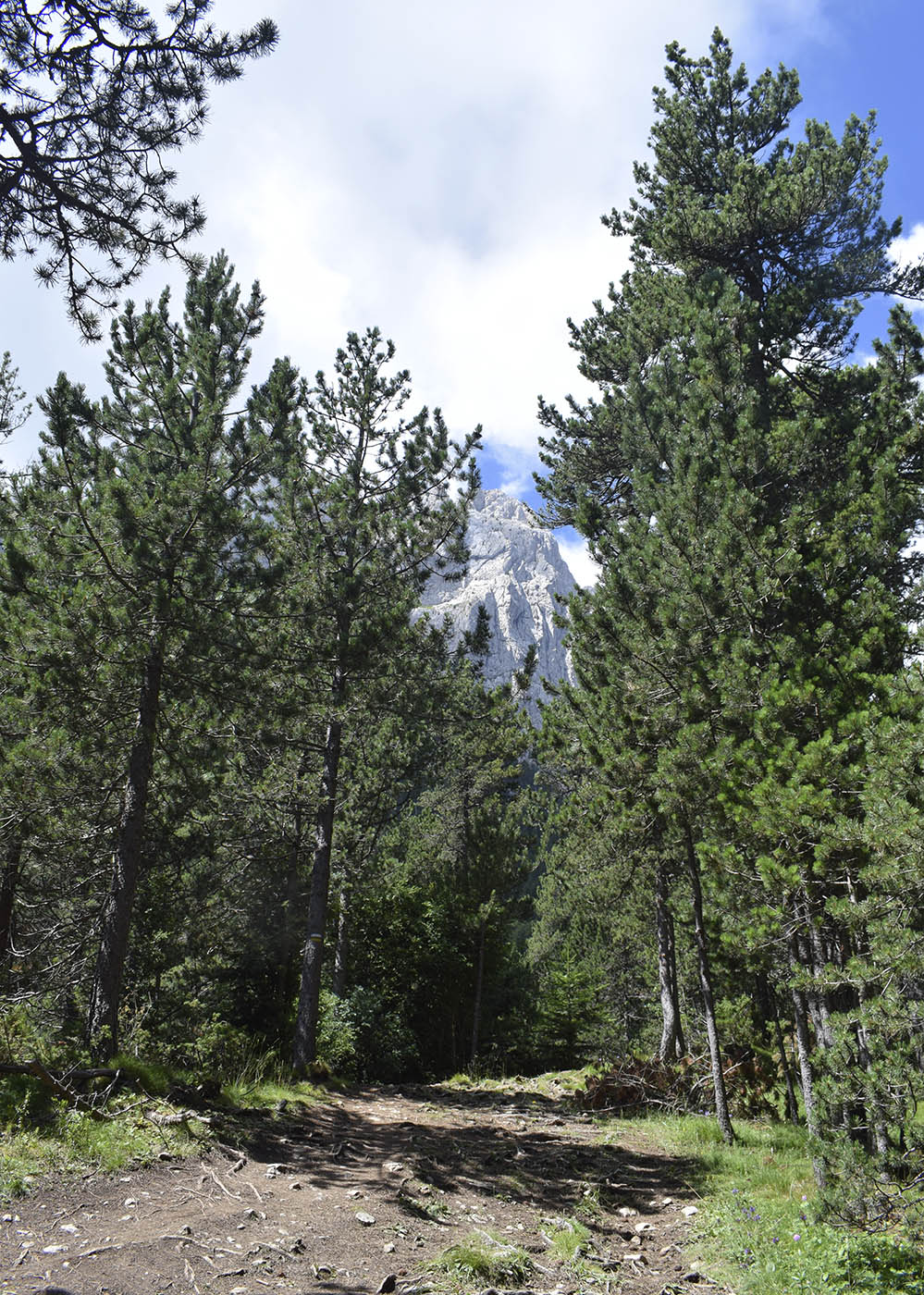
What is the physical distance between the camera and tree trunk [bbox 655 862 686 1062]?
514 inches

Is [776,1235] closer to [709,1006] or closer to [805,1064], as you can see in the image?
[805,1064]

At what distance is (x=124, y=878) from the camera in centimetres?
832

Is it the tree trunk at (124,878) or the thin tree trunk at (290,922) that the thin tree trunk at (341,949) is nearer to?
the thin tree trunk at (290,922)

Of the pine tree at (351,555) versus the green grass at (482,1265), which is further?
the pine tree at (351,555)

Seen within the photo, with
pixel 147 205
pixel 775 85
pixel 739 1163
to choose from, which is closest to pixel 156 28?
pixel 147 205

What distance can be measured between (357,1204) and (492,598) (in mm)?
182425

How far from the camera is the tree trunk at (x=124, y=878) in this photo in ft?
25.8

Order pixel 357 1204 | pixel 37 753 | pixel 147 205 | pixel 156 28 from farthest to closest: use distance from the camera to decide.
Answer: pixel 37 753 → pixel 357 1204 → pixel 147 205 → pixel 156 28

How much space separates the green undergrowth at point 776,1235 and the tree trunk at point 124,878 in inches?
236

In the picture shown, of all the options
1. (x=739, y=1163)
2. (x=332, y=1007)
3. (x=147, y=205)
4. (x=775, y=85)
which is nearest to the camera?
(x=147, y=205)

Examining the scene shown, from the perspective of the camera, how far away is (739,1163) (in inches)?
287

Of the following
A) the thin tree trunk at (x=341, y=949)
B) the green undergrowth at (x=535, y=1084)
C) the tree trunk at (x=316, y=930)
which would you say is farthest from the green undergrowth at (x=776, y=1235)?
the thin tree trunk at (x=341, y=949)

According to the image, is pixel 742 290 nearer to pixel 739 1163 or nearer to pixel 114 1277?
pixel 739 1163

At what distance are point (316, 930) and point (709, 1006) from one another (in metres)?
6.18
